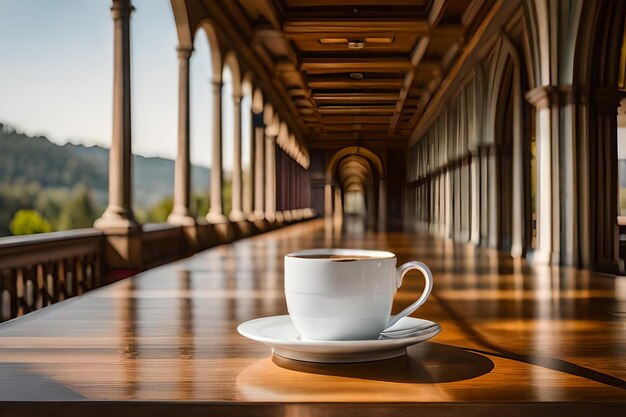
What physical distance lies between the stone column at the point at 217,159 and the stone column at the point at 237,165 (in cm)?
185

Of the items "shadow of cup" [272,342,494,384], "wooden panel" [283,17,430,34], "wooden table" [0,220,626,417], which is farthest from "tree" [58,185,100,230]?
"shadow of cup" [272,342,494,384]

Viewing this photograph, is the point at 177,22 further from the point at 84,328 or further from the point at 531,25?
the point at 84,328

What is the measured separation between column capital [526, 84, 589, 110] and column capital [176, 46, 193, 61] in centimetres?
566

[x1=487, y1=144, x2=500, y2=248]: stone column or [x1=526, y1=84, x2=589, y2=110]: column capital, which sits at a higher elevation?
[x1=526, y1=84, x2=589, y2=110]: column capital

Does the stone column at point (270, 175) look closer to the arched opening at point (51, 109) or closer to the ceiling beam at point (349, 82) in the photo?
the ceiling beam at point (349, 82)

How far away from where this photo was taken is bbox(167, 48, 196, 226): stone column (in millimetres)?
11289

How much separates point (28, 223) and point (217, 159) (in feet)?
105

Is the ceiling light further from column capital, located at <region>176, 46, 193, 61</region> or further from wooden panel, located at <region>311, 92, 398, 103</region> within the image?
wooden panel, located at <region>311, 92, 398, 103</region>

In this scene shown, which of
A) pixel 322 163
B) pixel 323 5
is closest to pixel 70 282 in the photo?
pixel 323 5

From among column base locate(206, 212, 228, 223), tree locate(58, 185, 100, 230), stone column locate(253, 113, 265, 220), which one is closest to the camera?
column base locate(206, 212, 228, 223)

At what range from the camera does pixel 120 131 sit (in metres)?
8.45

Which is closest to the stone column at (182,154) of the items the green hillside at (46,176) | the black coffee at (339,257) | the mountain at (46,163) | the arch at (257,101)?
the arch at (257,101)

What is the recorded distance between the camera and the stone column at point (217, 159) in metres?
13.6

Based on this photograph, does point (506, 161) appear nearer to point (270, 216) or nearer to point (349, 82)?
point (349, 82)
